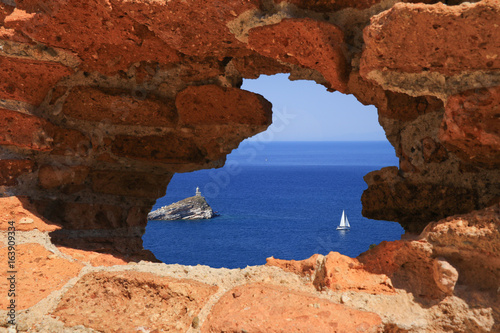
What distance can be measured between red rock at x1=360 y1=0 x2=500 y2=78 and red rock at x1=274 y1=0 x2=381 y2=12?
0.13 m

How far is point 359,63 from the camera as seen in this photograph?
1.05m

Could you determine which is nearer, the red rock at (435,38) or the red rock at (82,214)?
the red rock at (435,38)

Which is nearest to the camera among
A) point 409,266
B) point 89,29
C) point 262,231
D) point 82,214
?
point 409,266

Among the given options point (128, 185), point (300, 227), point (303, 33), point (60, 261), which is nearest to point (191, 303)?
point (60, 261)

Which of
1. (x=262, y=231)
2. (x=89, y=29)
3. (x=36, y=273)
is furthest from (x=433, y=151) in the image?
(x=262, y=231)

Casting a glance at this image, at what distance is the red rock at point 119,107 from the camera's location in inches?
58.9

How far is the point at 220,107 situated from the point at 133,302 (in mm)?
686

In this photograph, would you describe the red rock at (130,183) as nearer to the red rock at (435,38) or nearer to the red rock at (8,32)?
the red rock at (8,32)

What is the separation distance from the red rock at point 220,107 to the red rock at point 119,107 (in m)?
0.06

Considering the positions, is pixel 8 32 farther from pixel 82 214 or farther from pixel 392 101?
pixel 392 101

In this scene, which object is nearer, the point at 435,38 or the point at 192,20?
the point at 435,38

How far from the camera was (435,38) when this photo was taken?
87 cm

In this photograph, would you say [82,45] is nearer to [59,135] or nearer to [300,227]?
[59,135]

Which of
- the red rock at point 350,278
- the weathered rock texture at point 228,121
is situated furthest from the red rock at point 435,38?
the red rock at point 350,278
